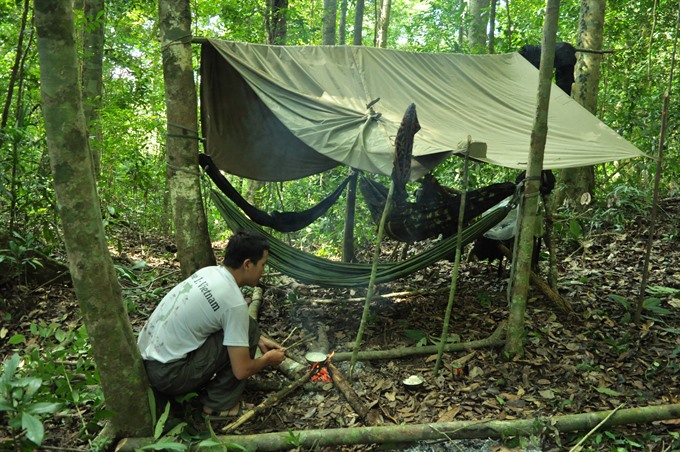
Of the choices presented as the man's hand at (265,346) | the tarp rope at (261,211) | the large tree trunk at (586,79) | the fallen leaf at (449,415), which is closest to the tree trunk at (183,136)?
the tarp rope at (261,211)

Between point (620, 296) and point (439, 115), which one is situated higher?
point (439, 115)

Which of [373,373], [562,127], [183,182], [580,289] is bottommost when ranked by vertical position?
[373,373]

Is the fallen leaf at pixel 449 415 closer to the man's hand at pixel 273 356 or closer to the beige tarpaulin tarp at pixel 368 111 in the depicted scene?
the man's hand at pixel 273 356

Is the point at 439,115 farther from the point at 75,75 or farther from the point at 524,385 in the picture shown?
the point at 75,75

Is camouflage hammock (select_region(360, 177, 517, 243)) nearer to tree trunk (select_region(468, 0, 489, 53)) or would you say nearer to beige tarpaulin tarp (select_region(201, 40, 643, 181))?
beige tarpaulin tarp (select_region(201, 40, 643, 181))

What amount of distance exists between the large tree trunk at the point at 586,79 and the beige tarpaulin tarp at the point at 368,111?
107 cm

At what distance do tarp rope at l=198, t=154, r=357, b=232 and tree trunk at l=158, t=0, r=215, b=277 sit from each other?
20cm

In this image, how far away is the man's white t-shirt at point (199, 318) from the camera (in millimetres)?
2232

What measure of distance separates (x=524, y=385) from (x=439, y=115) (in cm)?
182

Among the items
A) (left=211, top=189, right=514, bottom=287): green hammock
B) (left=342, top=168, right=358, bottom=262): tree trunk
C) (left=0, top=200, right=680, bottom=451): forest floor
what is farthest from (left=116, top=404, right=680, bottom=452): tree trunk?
(left=342, top=168, right=358, bottom=262): tree trunk

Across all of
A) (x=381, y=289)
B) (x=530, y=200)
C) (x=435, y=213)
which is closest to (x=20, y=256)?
(x=381, y=289)

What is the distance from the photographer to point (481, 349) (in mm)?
2953

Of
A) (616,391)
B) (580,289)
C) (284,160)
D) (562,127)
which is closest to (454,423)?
(616,391)

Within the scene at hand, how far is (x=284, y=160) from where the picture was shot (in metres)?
4.14
